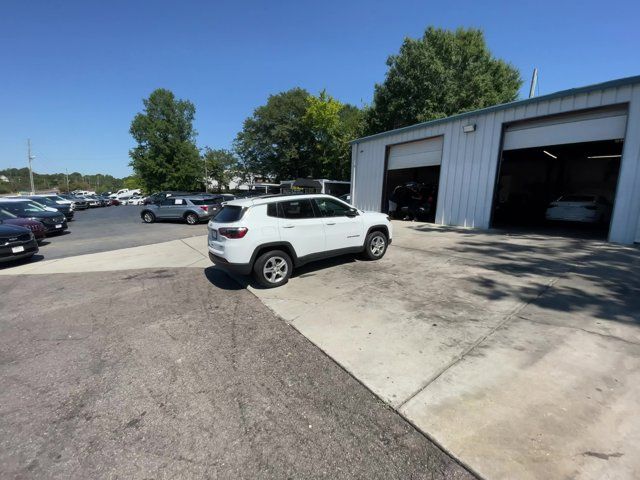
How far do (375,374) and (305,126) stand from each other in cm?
3852

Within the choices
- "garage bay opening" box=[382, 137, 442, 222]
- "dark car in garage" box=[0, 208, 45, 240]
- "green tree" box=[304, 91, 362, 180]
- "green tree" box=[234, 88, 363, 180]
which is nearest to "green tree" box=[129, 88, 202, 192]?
"green tree" box=[234, 88, 363, 180]

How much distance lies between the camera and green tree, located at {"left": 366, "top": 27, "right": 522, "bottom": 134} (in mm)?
Result: 24595

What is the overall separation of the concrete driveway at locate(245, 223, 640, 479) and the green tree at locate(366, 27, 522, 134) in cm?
2218

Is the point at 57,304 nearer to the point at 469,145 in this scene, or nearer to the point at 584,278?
the point at 584,278

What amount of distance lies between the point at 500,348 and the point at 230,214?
14.8 ft

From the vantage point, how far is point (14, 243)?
25.2ft

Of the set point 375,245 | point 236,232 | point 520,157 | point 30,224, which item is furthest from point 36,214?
point 520,157

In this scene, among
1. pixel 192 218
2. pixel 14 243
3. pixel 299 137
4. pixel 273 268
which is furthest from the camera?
pixel 299 137

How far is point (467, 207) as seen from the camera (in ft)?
36.7

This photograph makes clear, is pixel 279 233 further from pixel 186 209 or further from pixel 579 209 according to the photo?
pixel 186 209

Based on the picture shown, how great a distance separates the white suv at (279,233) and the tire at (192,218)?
37.8 feet

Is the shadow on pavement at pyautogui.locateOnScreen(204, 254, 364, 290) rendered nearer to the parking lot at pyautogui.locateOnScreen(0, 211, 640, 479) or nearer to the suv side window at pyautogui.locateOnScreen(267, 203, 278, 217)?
the parking lot at pyautogui.locateOnScreen(0, 211, 640, 479)

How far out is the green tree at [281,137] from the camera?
3897 centimetres

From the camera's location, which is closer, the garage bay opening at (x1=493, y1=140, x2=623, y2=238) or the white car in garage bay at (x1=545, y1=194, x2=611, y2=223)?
the white car in garage bay at (x1=545, y1=194, x2=611, y2=223)
